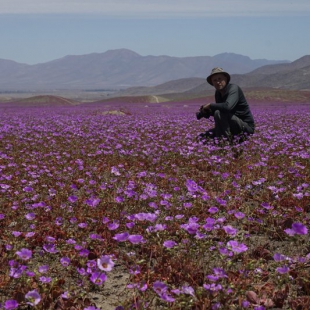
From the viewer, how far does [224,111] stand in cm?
914

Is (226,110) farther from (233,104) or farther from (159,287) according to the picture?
(159,287)

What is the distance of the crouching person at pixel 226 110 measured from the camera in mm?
9023

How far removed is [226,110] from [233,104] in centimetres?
21

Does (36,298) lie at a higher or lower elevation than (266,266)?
higher

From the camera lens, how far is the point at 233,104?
9.05 meters

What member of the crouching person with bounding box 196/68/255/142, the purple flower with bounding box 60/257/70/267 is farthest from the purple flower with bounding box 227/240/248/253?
the crouching person with bounding box 196/68/255/142

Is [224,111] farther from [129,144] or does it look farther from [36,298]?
[36,298]

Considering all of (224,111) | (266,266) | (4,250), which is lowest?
(266,266)

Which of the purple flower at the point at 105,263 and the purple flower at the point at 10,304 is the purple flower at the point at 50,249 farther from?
the purple flower at the point at 10,304

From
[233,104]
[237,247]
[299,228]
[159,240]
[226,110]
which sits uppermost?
[233,104]

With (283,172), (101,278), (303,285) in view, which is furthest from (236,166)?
(101,278)

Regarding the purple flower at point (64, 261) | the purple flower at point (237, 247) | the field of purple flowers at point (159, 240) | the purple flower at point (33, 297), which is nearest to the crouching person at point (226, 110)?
the field of purple flowers at point (159, 240)

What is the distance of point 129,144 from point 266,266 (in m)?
7.13

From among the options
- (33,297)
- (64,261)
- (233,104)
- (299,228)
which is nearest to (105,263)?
(64,261)
